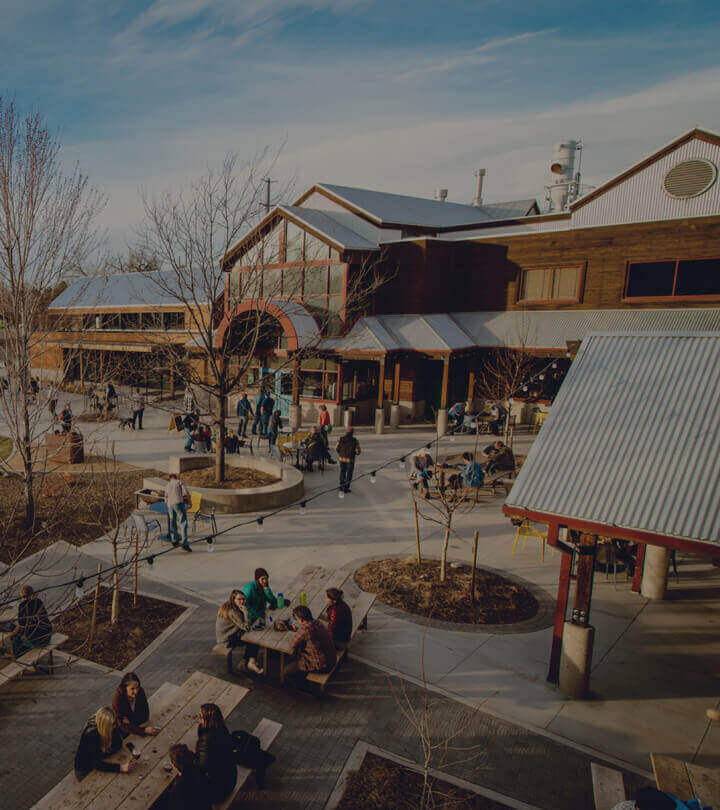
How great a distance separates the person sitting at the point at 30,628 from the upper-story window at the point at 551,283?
22.5 metres

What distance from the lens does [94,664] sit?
764 centimetres

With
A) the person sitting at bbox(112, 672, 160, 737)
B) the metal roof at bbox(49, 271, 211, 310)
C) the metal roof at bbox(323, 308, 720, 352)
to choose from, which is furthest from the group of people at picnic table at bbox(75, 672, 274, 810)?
the metal roof at bbox(49, 271, 211, 310)

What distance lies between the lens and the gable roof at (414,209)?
2853 cm

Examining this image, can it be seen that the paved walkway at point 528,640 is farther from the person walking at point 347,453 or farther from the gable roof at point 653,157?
the gable roof at point 653,157

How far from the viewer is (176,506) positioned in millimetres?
11406

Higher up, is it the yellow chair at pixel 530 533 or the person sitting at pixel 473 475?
the person sitting at pixel 473 475

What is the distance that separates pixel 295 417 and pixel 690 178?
59.9 feet

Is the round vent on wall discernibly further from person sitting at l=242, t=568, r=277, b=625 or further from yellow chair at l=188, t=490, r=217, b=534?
person sitting at l=242, t=568, r=277, b=625

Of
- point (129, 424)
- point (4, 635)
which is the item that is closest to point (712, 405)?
point (4, 635)

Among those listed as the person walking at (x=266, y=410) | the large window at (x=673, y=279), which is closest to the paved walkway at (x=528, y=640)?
the person walking at (x=266, y=410)

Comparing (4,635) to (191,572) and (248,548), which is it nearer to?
(191,572)

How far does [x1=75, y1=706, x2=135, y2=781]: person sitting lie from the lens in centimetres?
509

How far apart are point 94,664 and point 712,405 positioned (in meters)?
8.89

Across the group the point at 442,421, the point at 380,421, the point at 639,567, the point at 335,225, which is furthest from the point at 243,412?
the point at 639,567
